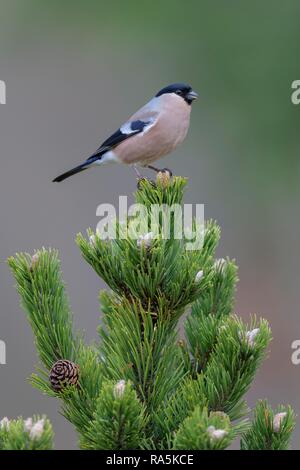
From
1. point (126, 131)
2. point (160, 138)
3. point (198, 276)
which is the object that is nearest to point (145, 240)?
point (198, 276)

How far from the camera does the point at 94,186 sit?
581 cm

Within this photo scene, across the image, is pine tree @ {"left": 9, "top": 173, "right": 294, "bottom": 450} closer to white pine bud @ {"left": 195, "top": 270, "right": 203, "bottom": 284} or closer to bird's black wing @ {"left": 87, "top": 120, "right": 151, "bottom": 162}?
white pine bud @ {"left": 195, "top": 270, "right": 203, "bottom": 284}

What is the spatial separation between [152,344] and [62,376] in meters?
0.20

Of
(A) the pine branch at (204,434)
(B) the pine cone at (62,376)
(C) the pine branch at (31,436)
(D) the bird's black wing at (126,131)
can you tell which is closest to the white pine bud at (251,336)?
(A) the pine branch at (204,434)

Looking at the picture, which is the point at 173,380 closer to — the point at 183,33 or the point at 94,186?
the point at 183,33

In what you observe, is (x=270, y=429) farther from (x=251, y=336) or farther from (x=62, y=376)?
(x=62, y=376)

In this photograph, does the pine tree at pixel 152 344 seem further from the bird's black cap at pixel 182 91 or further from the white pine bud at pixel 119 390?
the bird's black cap at pixel 182 91

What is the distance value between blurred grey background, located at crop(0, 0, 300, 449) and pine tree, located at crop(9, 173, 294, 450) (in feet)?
10.3

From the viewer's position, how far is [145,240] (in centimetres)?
153

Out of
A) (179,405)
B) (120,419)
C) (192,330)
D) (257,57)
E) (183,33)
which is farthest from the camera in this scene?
(183,33)

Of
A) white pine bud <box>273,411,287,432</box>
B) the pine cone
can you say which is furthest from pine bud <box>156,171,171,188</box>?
white pine bud <box>273,411,287,432</box>

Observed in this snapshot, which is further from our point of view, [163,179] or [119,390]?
[163,179]
